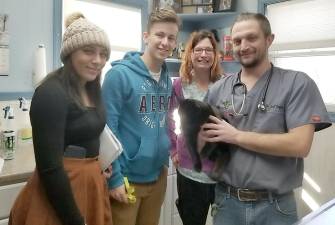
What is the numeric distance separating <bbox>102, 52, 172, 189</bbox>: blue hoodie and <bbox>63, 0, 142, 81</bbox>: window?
3.30 feet

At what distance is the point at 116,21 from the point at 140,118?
4.82 feet

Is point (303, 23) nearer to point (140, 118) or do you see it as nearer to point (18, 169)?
point (140, 118)

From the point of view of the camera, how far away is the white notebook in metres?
1.26

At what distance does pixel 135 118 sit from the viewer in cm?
144

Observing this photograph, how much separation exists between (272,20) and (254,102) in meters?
1.65

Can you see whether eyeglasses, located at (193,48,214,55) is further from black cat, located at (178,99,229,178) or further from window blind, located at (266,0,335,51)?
window blind, located at (266,0,335,51)

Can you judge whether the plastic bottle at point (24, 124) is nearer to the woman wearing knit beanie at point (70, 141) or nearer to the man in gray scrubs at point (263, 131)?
the woman wearing knit beanie at point (70, 141)

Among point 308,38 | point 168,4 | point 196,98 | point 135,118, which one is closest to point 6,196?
point 135,118

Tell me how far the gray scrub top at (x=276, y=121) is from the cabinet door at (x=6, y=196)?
0.99m

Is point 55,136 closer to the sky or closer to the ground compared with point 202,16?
closer to the ground

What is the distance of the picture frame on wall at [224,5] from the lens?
2.80 m

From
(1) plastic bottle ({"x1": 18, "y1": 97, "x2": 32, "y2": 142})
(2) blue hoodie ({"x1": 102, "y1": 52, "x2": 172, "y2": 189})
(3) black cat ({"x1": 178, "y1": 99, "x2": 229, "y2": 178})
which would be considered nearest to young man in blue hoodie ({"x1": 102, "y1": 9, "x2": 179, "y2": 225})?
(2) blue hoodie ({"x1": 102, "y1": 52, "x2": 172, "y2": 189})

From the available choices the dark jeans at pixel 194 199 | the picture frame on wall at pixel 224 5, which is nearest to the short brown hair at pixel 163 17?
the dark jeans at pixel 194 199

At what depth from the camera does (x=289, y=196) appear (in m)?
1.20
